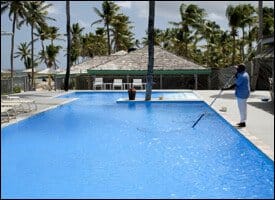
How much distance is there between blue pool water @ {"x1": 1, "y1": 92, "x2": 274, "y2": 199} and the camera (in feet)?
21.1

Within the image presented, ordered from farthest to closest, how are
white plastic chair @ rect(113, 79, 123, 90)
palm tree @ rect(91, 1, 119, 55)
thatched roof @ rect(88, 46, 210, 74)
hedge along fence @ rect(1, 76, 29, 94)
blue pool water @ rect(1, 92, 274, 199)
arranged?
palm tree @ rect(91, 1, 119, 55)
thatched roof @ rect(88, 46, 210, 74)
white plastic chair @ rect(113, 79, 123, 90)
hedge along fence @ rect(1, 76, 29, 94)
blue pool water @ rect(1, 92, 274, 199)

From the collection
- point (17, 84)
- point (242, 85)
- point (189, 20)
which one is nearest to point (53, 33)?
point (189, 20)

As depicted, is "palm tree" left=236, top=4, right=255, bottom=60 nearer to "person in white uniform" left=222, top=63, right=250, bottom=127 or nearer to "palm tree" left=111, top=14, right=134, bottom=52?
"palm tree" left=111, top=14, right=134, bottom=52

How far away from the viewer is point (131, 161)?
28.2 feet

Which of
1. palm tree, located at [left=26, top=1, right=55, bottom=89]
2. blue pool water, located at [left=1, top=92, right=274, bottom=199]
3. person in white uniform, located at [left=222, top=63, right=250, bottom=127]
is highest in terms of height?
palm tree, located at [left=26, top=1, right=55, bottom=89]

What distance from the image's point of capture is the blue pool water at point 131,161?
21.1ft

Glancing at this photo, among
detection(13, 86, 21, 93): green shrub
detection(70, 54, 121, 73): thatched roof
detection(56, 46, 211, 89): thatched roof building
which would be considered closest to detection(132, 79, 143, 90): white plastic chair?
detection(56, 46, 211, 89): thatched roof building

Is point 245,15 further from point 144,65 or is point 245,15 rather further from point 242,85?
point 242,85

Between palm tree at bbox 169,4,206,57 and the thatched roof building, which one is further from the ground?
palm tree at bbox 169,4,206,57

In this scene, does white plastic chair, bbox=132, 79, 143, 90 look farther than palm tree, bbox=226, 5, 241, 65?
No

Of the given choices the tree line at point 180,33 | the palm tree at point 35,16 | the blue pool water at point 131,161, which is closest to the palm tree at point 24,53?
the tree line at point 180,33

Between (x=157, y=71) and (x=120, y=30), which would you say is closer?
(x=157, y=71)

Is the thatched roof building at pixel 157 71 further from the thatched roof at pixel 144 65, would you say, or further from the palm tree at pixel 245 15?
the palm tree at pixel 245 15

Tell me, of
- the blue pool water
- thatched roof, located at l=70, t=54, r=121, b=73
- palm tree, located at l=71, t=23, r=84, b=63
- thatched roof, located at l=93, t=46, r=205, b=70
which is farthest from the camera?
palm tree, located at l=71, t=23, r=84, b=63
